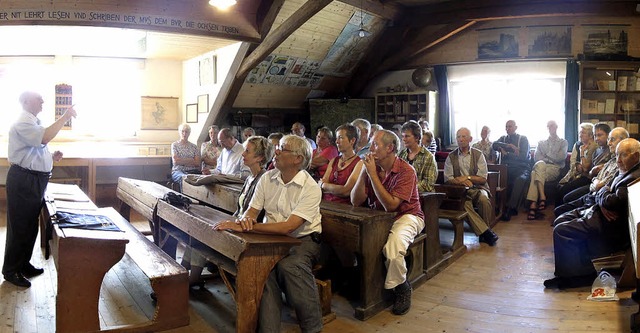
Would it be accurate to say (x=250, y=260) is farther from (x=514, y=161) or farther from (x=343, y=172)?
(x=514, y=161)

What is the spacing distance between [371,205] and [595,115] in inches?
255

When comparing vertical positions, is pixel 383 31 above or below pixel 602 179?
above

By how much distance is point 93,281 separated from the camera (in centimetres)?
300

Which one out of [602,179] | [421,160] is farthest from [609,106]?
[421,160]

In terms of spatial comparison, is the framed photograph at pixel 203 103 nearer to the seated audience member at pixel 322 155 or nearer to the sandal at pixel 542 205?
the seated audience member at pixel 322 155

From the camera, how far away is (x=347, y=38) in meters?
9.07

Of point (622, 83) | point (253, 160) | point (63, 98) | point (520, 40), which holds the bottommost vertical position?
point (253, 160)

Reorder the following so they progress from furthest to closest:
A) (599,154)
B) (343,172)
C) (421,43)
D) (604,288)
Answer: (421,43) < (599,154) < (343,172) < (604,288)

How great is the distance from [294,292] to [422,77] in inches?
303

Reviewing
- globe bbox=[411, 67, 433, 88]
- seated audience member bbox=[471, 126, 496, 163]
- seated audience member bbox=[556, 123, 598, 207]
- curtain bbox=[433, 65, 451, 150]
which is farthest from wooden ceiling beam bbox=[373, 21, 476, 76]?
seated audience member bbox=[556, 123, 598, 207]

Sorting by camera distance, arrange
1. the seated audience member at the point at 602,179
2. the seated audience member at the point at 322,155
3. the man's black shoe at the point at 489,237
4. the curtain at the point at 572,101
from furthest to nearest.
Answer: the curtain at the point at 572,101 → the man's black shoe at the point at 489,237 → the seated audience member at the point at 322,155 → the seated audience member at the point at 602,179

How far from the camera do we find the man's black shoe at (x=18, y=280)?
3909 millimetres

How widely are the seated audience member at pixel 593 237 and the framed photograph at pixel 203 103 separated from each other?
5913mm

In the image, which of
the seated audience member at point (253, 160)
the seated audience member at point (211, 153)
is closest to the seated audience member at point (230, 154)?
the seated audience member at point (211, 153)
